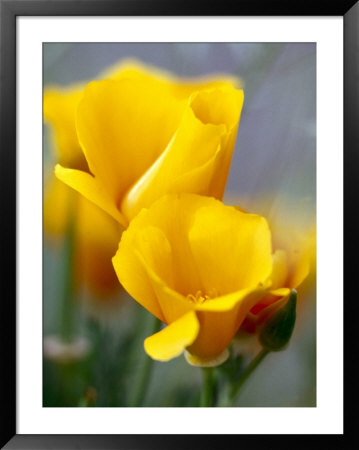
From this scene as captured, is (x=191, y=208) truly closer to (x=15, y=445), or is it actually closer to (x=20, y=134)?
(x=20, y=134)

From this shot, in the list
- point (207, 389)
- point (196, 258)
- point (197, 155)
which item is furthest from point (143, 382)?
point (197, 155)

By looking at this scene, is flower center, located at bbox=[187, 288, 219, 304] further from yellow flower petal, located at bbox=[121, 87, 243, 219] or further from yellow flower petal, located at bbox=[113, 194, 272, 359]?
yellow flower petal, located at bbox=[121, 87, 243, 219]

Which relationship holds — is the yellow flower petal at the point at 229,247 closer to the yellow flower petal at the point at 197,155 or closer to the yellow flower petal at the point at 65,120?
the yellow flower petal at the point at 197,155

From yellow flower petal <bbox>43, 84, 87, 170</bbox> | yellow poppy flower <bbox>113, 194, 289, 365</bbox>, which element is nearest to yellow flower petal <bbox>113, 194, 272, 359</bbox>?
yellow poppy flower <bbox>113, 194, 289, 365</bbox>

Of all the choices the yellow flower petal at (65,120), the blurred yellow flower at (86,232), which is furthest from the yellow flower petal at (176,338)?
the yellow flower petal at (65,120)

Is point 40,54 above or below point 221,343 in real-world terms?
above

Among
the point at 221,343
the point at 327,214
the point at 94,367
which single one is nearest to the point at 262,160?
the point at 327,214
